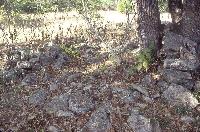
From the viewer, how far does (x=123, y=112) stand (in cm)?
863

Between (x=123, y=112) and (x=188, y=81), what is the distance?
2.01 metres

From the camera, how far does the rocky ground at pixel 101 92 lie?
8.45m

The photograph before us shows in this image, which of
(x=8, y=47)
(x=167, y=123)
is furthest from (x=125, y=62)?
(x=8, y=47)

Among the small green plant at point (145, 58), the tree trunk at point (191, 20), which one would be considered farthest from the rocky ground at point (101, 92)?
the tree trunk at point (191, 20)

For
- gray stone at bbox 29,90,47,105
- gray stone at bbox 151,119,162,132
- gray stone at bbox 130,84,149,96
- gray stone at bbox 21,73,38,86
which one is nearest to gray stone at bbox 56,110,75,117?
gray stone at bbox 29,90,47,105

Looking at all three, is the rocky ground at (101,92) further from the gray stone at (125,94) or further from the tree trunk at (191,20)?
the tree trunk at (191,20)

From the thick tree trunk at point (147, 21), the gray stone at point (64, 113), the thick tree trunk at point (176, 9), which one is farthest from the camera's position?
the thick tree trunk at point (176, 9)

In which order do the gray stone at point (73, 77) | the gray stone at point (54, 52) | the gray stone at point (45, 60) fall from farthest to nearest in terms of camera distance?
1. the gray stone at point (54, 52)
2. the gray stone at point (45, 60)
3. the gray stone at point (73, 77)

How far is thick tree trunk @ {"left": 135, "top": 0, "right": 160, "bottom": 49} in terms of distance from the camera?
978 centimetres

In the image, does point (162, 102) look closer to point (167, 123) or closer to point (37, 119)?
point (167, 123)

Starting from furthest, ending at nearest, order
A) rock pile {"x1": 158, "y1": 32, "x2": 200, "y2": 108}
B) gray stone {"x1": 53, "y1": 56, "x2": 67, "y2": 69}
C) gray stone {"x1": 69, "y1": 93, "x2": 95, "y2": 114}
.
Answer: gray stone {"x1": 53, "y1": 56, "x2": 67, "y2": 69} → rock pile {"x1": 158, "y1": 32, "x2": 200, "y2": 108} → gray stone {"x1": 69, "y1": 93, "x2": 95, "y2": 114}

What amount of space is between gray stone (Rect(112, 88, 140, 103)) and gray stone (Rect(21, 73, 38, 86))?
239cm

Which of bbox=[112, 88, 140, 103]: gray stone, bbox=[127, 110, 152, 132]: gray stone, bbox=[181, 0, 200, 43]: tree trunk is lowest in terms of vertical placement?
bbox=[127, 110, 152, 132]: gray stone

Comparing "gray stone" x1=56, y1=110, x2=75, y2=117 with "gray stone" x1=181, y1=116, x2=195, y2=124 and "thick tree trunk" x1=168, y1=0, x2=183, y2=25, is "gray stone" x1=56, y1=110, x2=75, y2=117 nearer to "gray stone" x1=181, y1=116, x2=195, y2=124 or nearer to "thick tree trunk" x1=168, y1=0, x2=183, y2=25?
"gray stone" x1=181, y1=116, x2=195, y2=124
